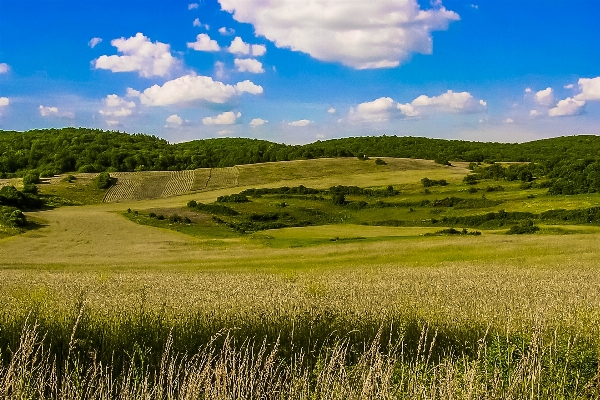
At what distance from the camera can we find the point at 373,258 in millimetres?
41531

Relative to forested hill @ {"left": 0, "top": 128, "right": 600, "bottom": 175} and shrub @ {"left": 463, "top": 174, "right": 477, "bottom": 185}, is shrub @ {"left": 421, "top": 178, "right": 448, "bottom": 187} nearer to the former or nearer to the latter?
shrub @ {"left": 463, "top": 174, "right": 477, "bottom": 185}

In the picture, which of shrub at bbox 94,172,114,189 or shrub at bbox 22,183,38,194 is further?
shrub at bbox 94,172,114,189

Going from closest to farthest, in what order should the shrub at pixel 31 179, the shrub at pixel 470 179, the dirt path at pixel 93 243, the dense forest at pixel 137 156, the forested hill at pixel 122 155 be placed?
1. the dirt path at pixel 93 243
2. the shrub at pixel 31 179
3. the shrub at pixel 470 179
4. the dense forest at pixel 137 156
5. the forested hill at pixel 122 155

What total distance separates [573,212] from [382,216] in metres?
31.5

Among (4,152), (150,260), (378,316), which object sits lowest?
(150,260)

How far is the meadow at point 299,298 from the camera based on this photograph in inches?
232

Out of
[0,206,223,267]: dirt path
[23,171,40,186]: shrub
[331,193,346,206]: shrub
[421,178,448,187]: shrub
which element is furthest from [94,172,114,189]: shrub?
[421,178,448,187]: shrub

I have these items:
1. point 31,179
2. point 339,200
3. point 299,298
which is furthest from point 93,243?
point 299,298

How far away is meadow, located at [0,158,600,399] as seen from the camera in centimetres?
590

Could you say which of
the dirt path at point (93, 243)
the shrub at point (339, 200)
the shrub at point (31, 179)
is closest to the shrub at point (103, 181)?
the shrub at point (31, 179)

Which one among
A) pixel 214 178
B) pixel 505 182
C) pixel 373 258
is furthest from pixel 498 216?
pixel 214 178

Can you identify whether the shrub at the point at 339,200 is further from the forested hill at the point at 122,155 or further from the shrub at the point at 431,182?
the forested hill at the point at 122,155

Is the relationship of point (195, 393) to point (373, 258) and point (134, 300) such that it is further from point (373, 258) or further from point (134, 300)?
point (373, 258)

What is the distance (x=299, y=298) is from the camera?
36.6 feet
